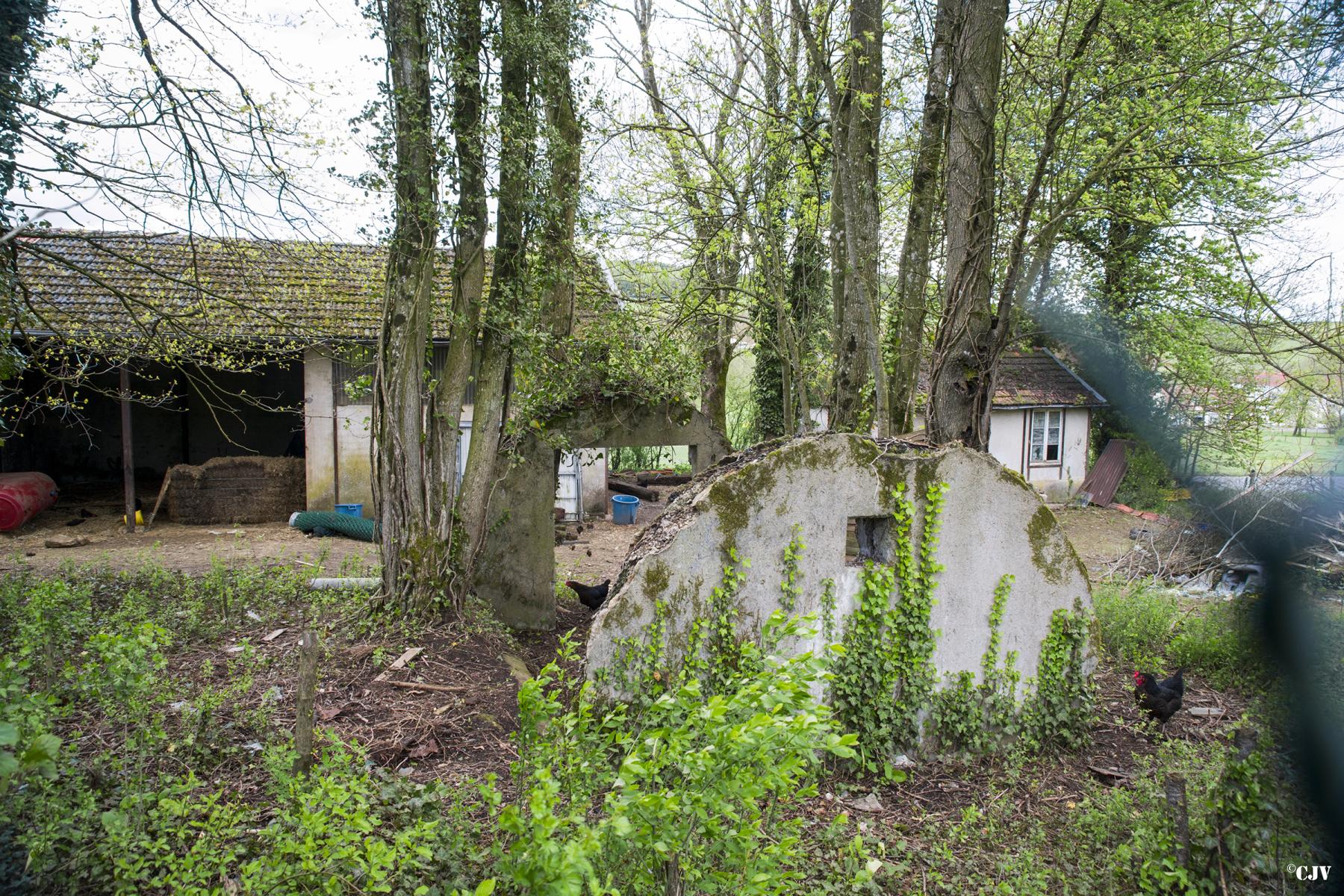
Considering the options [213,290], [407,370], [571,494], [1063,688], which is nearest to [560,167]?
[407,370]

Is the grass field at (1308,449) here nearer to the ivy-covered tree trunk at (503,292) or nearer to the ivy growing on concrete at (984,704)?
the ivy growing on concrete at (984,704)

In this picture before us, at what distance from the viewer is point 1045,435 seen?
20.6 m

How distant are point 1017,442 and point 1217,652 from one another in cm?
1278

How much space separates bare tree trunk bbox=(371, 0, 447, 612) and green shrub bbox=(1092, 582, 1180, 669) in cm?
707

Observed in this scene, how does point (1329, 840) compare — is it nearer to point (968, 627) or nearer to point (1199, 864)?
point (1199, 864)

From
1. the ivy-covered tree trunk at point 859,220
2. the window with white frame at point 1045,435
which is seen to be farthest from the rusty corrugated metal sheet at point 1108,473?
the ivy-covered tree trunk at point 859,220

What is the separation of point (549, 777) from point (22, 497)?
14.8m

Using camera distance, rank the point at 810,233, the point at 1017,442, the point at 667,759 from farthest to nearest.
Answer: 1. the point at 1017,442
2. the point at 810,233
3. the point at 667,759

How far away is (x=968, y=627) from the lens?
20.0 ft

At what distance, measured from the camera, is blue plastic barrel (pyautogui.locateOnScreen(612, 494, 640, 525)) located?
1591cm

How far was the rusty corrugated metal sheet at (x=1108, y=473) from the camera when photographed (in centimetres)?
1997

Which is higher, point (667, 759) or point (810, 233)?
point (810, 233)

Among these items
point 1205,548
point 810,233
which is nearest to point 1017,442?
point 1205,548

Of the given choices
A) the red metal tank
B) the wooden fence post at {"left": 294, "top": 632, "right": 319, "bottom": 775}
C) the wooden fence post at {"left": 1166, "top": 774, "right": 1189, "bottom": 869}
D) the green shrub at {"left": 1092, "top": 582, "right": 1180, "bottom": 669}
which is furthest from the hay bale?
the wooden fence post at {"left": 1166, "top": 774, "right": 1189, "bottom": 869}
